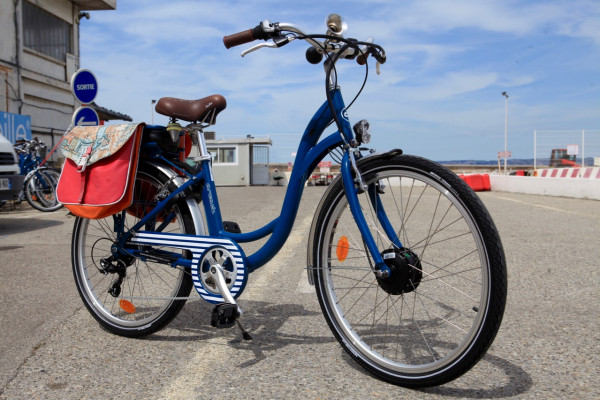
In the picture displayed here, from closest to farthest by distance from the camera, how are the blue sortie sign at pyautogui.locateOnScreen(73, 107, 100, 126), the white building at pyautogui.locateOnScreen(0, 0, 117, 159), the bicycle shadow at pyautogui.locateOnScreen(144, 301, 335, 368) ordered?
the bicycle shadow at pyautogui.locateOnScreen(144, 301, 335, 368), the blue sortie sign at pyautogui.locateOnScreen(73, 107, 100, 126), the white building at pyautogui.locateOnScreen(0, 0, 117, 159)

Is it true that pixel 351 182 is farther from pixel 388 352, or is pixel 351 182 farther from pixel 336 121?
pixel 388 352

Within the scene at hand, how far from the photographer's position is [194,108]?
2.88 metres

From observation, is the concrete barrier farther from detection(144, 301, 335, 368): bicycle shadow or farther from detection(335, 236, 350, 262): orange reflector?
detection(335, 236, 350, 262): orange reflector

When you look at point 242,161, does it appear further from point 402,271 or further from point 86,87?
point 402,271

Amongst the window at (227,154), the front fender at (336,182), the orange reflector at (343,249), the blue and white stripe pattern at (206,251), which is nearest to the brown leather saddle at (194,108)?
the blue and white stripe pattern at (206,251)

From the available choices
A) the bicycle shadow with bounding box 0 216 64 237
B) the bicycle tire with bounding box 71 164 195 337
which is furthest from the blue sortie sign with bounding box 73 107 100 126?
the bicycle tire with bounding box 71 164 195 337

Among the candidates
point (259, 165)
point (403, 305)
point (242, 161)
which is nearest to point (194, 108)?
point (403, 305)

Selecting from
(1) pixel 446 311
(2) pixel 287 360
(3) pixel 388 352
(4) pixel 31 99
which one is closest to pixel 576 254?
(1) pixel 446 311

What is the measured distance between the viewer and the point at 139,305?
3.23 meters

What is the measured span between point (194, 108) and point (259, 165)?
31.8 metres

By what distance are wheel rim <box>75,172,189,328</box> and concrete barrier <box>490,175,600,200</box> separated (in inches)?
549

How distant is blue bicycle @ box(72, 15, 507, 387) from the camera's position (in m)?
2.15

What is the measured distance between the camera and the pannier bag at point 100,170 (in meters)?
2.91

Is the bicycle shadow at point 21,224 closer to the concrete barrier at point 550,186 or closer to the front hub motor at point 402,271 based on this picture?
the front hub motor at point 402,271
